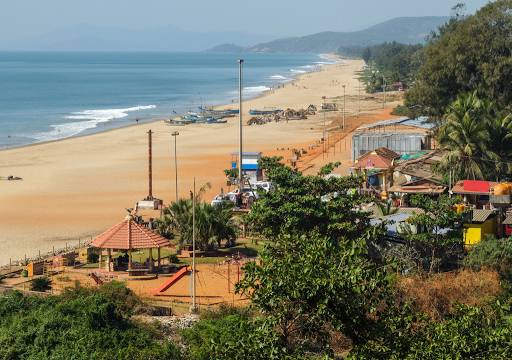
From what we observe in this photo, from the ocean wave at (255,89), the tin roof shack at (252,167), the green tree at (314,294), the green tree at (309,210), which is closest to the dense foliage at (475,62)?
the tin roof shack at (252,167)

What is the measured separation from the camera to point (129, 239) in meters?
23.9

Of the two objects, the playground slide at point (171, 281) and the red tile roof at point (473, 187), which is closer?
the playground slide at point (171, 281)

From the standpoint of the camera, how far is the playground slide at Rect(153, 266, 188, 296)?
72.3 feet

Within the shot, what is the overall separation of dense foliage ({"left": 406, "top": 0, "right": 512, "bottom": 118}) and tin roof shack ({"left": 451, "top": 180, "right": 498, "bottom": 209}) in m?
10.1

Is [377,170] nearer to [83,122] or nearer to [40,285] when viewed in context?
[40,285]

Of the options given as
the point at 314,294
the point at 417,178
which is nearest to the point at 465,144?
the point at 417,178

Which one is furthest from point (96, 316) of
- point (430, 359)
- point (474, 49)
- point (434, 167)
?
point (474, 49)

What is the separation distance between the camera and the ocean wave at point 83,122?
213ft

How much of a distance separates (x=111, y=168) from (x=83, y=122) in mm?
27101

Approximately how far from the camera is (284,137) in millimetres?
62000

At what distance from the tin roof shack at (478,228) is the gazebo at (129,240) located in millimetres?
8579

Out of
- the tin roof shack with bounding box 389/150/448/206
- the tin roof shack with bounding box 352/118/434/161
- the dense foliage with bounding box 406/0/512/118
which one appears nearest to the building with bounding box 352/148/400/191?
the tin roof shack with bounding box 389/150/448/206

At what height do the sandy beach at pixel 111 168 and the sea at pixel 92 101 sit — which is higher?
the sea at pixel 92 101

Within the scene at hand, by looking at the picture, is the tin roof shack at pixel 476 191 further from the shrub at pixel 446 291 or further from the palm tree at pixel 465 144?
the shrub at pixel 446 291
